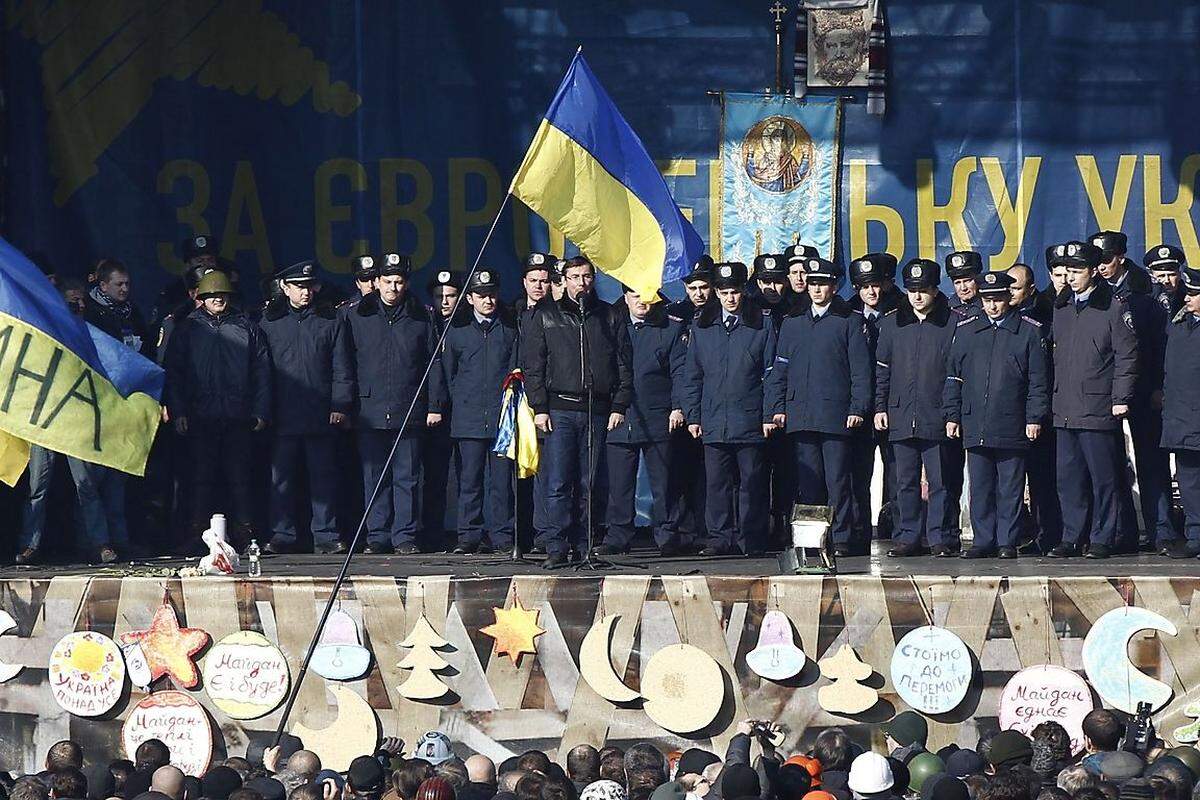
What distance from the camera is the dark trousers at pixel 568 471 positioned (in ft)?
40.0

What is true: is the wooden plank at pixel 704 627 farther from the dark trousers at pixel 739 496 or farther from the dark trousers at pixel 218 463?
the dark trousers at pixel 218 463

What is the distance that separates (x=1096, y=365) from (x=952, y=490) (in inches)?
45.5

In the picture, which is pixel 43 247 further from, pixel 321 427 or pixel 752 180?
pixel 752 180

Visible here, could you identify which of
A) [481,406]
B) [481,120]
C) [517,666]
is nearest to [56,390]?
[517,666]

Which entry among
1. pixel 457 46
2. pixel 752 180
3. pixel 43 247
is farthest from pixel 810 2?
pixel 43 247

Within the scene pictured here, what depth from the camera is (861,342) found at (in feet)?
42.0

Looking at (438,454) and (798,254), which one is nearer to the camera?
(438,454)

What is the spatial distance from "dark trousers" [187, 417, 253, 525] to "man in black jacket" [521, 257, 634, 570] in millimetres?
1967

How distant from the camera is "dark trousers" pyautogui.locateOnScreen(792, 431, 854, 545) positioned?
41.6 feet

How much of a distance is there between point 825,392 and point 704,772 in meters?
3.12

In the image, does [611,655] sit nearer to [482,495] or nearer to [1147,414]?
[482,495]

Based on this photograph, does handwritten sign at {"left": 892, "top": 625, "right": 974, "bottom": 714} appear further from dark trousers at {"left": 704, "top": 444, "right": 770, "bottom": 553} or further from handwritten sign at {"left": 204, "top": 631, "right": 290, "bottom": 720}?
handwritten sign at {"left": 204, "top": 631, "right": 290, "bottom": 720}

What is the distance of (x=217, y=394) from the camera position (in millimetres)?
13133

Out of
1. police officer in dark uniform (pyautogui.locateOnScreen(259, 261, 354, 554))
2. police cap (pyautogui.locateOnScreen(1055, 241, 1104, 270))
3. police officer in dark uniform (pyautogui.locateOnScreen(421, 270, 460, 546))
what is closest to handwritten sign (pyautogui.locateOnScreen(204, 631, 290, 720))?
police officer in dark uniform (pyautogui.locateOnScreen(259, 261, 354, 554))
